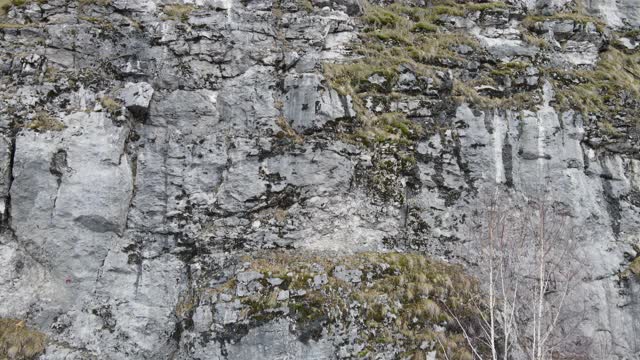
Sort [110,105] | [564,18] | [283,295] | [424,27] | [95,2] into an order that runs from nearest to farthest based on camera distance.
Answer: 1. [283,295]
2. [110,105]
3. [95,2]
4. [424,27]
5. [564,18]

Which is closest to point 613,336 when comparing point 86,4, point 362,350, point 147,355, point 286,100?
point 362,350

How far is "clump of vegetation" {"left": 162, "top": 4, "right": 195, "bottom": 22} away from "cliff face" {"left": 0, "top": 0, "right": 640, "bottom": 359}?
53 millimetres

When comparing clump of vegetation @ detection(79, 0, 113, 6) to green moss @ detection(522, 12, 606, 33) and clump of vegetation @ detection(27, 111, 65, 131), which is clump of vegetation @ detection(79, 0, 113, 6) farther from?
green moss @ detection(522, 12, 606, 33)

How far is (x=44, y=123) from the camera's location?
1205 cm

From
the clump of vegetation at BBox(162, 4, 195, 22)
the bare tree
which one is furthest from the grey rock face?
the bare tree

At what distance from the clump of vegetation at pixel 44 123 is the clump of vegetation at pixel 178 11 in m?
4.60

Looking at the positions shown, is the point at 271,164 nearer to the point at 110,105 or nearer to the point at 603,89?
the point at 110,105

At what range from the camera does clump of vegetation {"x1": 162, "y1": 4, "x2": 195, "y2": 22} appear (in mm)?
14469

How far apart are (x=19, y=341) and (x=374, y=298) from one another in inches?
298

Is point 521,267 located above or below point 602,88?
below

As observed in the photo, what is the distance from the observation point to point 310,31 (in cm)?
1489

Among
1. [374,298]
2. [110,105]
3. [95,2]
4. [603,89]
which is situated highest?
[95,2]

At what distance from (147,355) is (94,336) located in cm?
120

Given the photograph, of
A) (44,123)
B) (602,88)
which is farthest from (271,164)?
(602,88)
